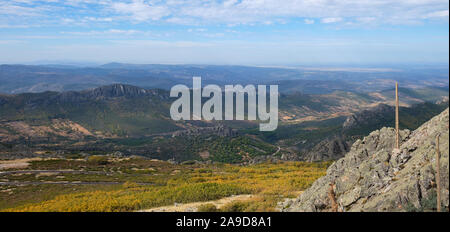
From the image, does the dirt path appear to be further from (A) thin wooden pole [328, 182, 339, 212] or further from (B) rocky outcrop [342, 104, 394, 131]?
(B) rocky outcrop [342, 104, 394, 131]

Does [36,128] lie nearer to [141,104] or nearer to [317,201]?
[141,104]

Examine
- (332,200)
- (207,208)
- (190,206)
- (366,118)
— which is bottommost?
(366,118)

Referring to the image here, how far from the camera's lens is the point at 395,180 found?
13.8m

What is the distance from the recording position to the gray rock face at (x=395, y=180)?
39.4 ft

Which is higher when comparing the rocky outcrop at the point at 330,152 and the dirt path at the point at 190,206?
the dirt path at the point at 190,206

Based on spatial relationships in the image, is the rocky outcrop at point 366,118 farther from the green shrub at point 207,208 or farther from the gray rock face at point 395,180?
the green shrub at point 207,208

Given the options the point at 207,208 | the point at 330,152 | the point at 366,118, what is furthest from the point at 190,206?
the point at 366,118

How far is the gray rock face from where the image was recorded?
12.0m

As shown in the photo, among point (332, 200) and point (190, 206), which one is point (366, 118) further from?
point (332, 200)

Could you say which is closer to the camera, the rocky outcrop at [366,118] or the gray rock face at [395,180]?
the gray rock face at [395,180]

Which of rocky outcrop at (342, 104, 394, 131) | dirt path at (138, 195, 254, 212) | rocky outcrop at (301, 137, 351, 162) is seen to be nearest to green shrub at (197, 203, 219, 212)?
dirt path at (138, 195, 254, 212)

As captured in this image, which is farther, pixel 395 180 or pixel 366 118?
pixel 366 118

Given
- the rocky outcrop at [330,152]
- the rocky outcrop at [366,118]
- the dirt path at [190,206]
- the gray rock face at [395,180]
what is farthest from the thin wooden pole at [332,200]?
the rocky outcrop at [366,118]
